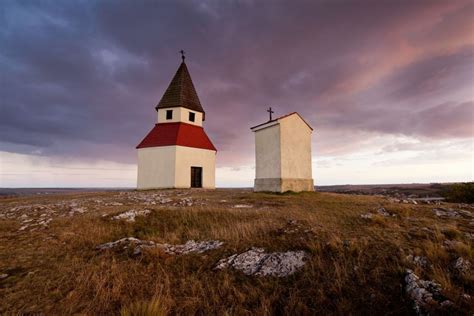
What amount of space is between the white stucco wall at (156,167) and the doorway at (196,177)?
8.59 feet

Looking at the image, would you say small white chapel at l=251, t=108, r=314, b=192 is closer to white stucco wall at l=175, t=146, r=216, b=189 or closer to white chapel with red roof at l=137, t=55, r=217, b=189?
white stucco wall at l=175, t=146, r=216, b=189

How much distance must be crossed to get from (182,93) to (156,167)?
9.77 m

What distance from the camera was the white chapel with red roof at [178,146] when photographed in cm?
2589

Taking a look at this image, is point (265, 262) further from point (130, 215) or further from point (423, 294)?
point (130, 215)

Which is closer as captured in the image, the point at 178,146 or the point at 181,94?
the point at 178,146

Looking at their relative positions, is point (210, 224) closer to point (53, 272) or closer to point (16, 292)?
point (53, 272)

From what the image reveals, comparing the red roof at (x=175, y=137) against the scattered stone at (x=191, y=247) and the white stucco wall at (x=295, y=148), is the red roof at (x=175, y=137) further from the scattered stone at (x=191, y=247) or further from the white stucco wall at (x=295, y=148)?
the scattered stone at (x=191, y=247)

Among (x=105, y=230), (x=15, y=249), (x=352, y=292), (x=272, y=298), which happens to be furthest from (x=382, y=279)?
(x=15, y=249)

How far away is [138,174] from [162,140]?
4613mm

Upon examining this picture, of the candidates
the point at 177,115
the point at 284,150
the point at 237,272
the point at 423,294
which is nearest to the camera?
the point at 423,294

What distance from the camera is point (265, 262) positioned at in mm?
5293

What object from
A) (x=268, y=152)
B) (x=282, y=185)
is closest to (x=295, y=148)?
(x=268, y=152)

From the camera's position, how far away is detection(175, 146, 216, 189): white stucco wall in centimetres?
2584

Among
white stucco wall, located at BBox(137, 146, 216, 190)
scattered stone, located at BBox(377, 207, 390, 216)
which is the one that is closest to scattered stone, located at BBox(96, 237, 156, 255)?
scattered stone, located at BBox(377, 207, 390, 216)
